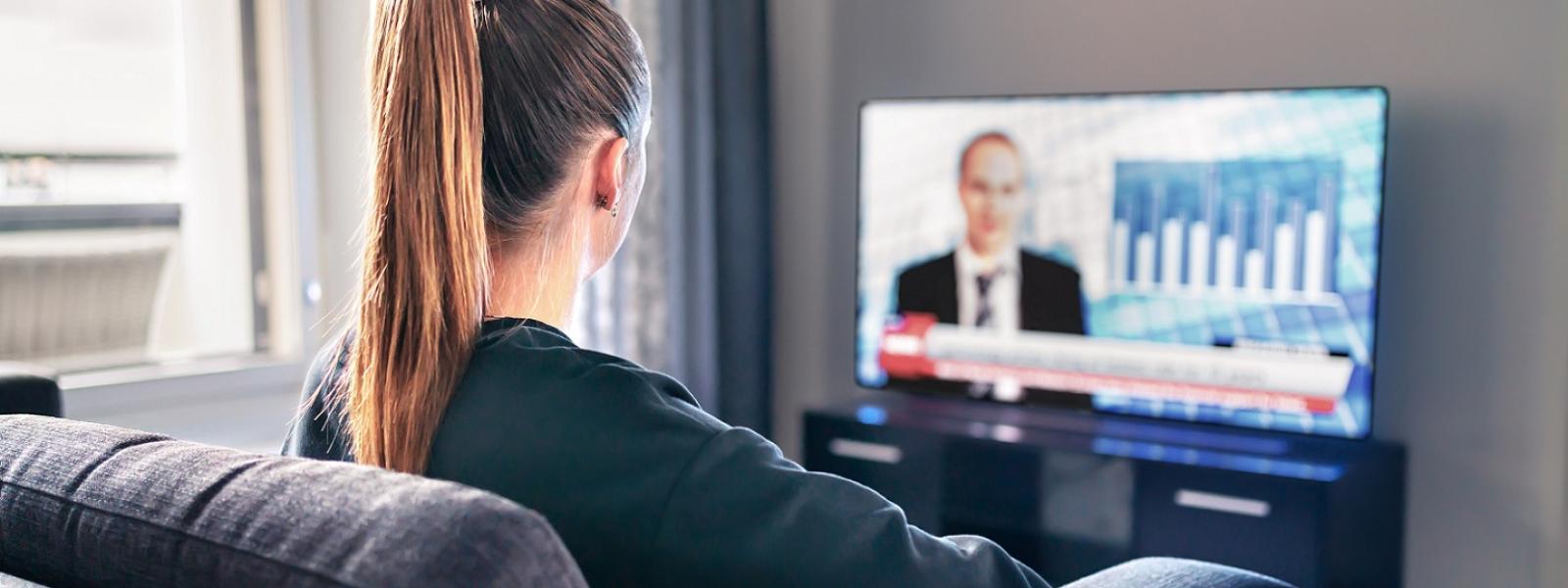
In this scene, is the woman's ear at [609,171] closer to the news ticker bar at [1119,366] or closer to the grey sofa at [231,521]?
the grey sofa at [231,521]

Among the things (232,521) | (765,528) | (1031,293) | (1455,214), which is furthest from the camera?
(1031,293)

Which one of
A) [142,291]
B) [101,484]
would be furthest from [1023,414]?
[101,484]

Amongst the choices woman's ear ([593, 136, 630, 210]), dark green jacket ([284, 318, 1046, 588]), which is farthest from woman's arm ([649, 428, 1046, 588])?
woman's ear ([593, 136, 630, 210])

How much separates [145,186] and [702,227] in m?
1.29

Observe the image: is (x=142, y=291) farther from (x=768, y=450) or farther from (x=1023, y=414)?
(x=768, y=450)

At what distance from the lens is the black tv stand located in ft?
8.39

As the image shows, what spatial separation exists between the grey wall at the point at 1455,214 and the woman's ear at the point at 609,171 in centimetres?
208

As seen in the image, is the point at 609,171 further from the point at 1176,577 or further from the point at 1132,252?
the point at 1132,252

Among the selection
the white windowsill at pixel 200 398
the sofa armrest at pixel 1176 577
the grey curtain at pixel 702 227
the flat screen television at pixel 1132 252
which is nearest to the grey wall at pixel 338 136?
the white windowsill at pixel 200 398

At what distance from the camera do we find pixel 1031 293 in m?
3.00

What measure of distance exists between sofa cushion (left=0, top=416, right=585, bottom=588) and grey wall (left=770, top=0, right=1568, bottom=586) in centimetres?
251

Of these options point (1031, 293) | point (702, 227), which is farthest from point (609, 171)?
point (702, 227)

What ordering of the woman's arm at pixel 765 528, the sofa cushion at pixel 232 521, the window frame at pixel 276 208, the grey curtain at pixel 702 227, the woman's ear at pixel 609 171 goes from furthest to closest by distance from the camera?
the grey curtain at pixel 702 227 < the window frame at pixel 276 208 < the woman's ear at pixel 609 171 < the woman's arm at pixel 765 528 < the sofa cushion at pixel 232 521

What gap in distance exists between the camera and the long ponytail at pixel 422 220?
3.43 feet
